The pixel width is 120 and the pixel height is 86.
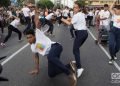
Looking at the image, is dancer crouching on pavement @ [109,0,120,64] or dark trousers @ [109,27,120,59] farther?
dark trousers @ [109,27,120,59]

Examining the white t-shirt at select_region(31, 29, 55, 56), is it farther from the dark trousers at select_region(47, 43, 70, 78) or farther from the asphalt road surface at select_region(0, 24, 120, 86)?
the asphalt road surface at select_region(0, 24, 120, 86)

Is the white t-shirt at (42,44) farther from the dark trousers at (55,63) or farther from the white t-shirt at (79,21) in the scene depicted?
the white t-shirt at (79,21)

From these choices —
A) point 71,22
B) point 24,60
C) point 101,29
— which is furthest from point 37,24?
point 101,29

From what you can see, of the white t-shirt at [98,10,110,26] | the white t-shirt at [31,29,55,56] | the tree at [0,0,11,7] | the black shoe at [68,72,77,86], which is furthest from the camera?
the tree at [0,0,11,7]

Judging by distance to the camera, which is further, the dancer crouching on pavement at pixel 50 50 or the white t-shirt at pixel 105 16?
the white t-shirt at pixel 105 16

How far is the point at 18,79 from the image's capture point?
9961 mm

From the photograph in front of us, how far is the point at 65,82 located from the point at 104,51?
22.6ft

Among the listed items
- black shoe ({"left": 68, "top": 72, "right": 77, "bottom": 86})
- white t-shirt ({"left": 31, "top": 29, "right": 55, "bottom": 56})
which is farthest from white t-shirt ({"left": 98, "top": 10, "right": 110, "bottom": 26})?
black shoe ({"left": 68, "top": 72, "right": 77, "bottom": 86})

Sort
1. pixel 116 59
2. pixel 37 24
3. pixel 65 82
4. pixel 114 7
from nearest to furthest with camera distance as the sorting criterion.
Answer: pixel 37 24, pixel 65 82, pixel 114 7, pixel 116 59

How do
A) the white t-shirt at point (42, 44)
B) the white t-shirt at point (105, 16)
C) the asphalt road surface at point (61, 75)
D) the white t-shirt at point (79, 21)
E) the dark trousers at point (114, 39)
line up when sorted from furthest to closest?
the white t-shirt at point (105, 16) → the dark trousers at point (114, 39) → the white t-shirt at point (79, 21) → the asphalt road surface at point (61, 75) → the white t-shirt at point (42, 44)

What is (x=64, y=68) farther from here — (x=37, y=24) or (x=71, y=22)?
(x=71, y=22)

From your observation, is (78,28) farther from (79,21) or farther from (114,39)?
(114,39)

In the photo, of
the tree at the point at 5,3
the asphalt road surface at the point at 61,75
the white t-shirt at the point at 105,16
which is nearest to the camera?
the asphalt road surface at the point at 61,75

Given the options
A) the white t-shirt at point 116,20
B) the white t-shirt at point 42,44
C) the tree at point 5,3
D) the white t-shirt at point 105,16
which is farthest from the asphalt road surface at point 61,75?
the tree at point 5,3
